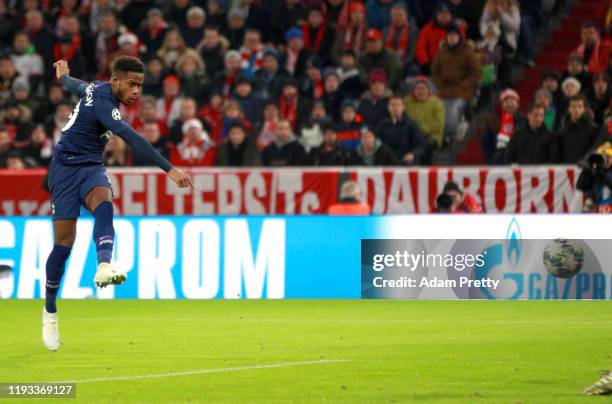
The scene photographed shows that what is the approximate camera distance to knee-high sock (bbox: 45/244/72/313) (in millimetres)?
11180

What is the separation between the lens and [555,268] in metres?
16.3

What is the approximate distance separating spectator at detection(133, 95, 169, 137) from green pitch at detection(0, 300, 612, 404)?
6.26m

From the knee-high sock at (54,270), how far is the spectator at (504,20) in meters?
12.9

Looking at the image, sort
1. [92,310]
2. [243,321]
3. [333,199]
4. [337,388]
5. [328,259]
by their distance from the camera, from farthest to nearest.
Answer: [333,199]
[328,259]
[92,310]
[243,321]
[337,388]

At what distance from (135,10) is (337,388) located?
17.3 m

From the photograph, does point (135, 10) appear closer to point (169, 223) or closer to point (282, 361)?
point (169, 223)

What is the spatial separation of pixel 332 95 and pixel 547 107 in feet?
11.5

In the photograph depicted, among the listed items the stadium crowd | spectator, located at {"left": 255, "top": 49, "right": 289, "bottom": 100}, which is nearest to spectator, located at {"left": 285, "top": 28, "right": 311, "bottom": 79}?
the stadium crowd

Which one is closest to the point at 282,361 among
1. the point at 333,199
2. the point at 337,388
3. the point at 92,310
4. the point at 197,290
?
the point at 337,388

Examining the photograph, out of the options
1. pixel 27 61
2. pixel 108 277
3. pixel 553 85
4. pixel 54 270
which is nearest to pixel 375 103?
pixel 553 85

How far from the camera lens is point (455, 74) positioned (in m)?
22.3

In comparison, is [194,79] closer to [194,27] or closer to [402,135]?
[194,27]

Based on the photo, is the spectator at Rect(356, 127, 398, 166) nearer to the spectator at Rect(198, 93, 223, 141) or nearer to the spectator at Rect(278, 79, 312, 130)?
the spectator at Rect(278, 79, 312, 130)

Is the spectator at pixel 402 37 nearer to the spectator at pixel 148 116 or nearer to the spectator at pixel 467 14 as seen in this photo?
the spectator at pixel 467 14
